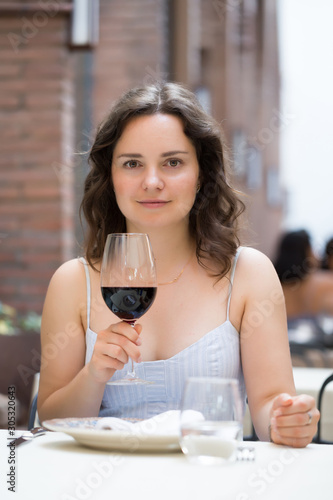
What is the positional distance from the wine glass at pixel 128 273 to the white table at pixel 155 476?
0.25 m

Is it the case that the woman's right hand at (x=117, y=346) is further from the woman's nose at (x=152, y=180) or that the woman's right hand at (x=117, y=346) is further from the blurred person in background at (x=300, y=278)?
the blurred person in background at (x=300, y=278)

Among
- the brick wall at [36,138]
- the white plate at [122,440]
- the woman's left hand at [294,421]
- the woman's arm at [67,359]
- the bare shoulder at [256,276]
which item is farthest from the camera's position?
the brick wall at [36,138]

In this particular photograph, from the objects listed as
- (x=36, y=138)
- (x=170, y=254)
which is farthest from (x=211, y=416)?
(x=36, y=138)

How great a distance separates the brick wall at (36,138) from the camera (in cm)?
450

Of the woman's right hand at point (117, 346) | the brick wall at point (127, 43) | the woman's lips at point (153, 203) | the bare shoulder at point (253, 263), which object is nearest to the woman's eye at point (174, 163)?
the woman's lips at point (153, 203)

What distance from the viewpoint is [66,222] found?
4.57 meters

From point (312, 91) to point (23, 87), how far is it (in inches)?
313

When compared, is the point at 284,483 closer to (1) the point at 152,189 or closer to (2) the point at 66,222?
(1) the point at 152,189

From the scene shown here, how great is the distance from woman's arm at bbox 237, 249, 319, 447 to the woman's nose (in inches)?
13.7

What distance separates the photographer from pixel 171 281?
2.03 metres

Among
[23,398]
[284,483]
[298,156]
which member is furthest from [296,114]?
[284,483]

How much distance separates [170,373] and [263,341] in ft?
0.79

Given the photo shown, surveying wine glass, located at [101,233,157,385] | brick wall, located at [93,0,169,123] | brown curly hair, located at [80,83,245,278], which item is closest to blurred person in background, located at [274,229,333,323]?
brick wall, located at [93,0,169,123]

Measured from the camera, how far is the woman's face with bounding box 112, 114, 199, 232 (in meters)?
1.84
